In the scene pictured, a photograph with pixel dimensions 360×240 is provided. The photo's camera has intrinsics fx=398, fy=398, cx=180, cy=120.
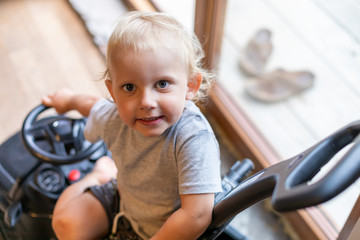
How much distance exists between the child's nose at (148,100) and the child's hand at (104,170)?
1.42 ft

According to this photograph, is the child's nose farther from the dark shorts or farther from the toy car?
the dark shorts

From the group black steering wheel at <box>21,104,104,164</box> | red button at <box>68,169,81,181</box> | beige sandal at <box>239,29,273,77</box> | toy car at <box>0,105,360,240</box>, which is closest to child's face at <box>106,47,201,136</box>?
toy car at <box>0,105,360,240</box>

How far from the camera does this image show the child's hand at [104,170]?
107 centimetres

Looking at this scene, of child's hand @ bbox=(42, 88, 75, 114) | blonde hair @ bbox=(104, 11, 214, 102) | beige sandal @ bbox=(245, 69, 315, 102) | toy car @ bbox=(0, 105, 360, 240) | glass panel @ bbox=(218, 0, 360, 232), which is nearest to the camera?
blonde hair @ bbox=(104, 11, 214, 102)

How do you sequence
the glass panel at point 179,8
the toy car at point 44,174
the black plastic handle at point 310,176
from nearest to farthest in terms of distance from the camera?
the black plastic handle at point 310,176
the toy car at point 44,174
the glass panel at point 179,8

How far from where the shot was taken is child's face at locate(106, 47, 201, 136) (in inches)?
26.9

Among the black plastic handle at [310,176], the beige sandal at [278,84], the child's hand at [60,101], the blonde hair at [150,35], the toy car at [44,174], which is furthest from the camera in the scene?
the beige sandal at [278,84]

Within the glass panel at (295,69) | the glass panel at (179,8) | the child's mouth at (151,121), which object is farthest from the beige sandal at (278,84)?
the child's mouth at (151,121)

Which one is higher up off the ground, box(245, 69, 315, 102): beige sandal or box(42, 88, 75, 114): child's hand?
box(42, 88, 75, 114): child's hand

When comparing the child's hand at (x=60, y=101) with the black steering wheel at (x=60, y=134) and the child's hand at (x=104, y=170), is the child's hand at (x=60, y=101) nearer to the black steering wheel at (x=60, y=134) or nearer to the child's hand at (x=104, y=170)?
the black steering wheel at (x=60, y=134)

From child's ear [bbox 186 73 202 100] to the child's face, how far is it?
0.05 ft

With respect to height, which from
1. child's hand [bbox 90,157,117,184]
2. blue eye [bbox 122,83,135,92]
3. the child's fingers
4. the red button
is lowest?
child's hand [bbox 90,157,117,184]

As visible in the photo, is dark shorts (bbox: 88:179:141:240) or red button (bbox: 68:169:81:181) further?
red button (bbox: 68:169:81:181)

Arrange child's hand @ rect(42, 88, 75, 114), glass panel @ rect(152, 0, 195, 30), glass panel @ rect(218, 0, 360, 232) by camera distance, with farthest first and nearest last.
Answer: glass panel @ rect(152, 0, 195, 30) < glass panel @ rect(218, 0, 360, 232) < child's hand @ rect(42, 88, 75, 114)
